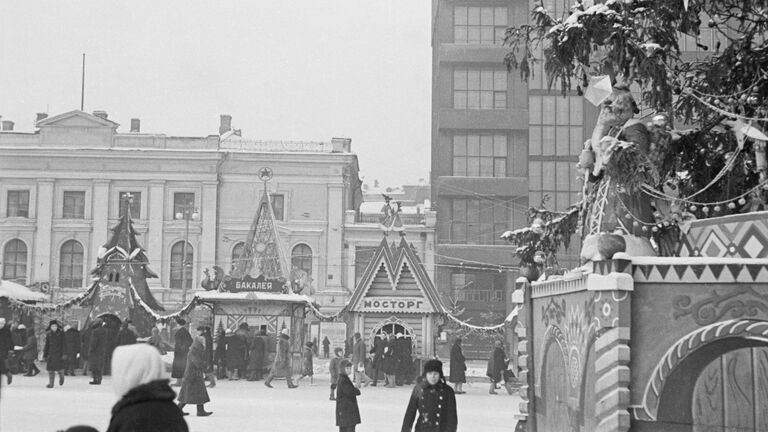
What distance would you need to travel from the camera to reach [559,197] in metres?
51.0

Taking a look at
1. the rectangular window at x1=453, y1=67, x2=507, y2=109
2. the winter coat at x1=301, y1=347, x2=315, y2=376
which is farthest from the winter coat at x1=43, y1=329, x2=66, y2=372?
the rectangular window at x1=453, y1=67, x2=507, y2=109

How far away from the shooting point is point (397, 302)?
2867cm

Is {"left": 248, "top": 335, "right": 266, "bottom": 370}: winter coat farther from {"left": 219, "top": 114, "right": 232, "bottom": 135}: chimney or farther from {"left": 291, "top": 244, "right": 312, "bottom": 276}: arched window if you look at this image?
{"left": 219, "top": 114, "right": 232, "bottom": 135}: chimney

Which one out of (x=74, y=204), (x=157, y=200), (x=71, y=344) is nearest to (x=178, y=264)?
(x=157, y=200)

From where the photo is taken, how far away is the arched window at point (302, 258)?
173 ft

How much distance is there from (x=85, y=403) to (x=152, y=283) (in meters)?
34.1

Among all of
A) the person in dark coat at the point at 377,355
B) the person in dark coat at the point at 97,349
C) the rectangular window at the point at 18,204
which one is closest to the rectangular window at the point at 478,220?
the rectangular window at the point at 18,204

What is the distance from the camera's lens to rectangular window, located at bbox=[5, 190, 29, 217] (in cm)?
5372

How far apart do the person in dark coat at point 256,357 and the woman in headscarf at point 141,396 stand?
932 inches

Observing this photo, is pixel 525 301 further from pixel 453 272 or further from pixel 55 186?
pixel 55 186

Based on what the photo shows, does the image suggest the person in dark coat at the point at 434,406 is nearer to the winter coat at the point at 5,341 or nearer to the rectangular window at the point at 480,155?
the winter coat at the point at 5,341

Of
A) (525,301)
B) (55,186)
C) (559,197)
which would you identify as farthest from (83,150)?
(525,301)

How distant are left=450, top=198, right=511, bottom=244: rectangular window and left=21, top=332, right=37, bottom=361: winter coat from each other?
94.9 ft

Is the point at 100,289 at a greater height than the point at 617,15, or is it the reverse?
the point at 617,15
